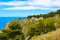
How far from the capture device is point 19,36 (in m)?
5.44

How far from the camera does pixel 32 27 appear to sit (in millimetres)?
5281

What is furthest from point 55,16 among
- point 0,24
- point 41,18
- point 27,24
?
point 0,24

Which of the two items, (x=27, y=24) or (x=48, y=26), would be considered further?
(x=27, y=24)

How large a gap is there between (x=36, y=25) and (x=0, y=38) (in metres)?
1.02

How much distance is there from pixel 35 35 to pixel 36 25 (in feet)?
0.93

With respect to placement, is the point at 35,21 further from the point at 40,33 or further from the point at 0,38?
the point at 0,38

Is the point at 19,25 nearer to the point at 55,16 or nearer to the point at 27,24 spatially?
the point at 27,24

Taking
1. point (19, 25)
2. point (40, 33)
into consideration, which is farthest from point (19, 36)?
point (40, 33)

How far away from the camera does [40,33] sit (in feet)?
16.7

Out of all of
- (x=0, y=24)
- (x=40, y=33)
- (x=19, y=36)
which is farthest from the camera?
(x=0, y=24)

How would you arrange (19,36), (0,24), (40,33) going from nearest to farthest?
(40,33) < (19,36) < (0,24)

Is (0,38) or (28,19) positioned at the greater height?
(28,19)

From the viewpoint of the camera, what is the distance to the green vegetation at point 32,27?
5.13 metres

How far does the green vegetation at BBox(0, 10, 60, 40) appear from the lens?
202 inches
